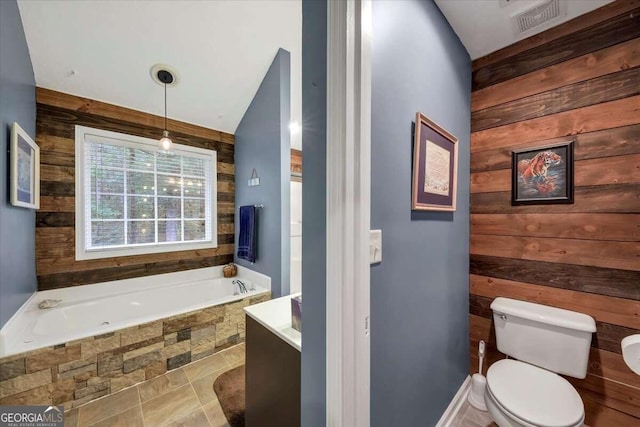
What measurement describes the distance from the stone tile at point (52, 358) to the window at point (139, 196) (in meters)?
1.14

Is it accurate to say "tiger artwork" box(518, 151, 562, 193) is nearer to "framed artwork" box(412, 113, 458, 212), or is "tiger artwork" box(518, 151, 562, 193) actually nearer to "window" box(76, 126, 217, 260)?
"framed artwork" box(412, 113, 458, 212)

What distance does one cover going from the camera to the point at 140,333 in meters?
1.97

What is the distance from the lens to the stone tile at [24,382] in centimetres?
149

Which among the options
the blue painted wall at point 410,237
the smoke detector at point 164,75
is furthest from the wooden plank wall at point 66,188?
the blue painted wall at point 410,237

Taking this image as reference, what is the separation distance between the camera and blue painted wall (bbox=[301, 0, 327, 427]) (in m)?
0.78

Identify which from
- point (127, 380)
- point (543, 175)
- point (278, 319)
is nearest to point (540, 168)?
point (543, 175)

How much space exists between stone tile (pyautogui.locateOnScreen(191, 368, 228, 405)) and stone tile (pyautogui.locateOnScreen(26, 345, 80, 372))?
0.86m

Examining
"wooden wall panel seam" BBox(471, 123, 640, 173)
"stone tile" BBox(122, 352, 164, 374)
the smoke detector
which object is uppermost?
the smoke detector

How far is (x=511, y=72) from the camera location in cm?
158

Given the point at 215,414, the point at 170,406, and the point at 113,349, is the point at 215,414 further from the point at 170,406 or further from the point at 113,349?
the point at 113,349

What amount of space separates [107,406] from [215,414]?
83 centimetres

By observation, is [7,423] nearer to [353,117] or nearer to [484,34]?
[353,117]

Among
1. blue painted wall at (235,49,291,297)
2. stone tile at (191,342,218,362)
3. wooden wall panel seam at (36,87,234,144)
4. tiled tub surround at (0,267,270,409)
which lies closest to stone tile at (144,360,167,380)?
tiled tub surround at (0,267,270,409)

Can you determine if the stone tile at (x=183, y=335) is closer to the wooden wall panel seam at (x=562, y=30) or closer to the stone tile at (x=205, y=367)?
the stone tile at (x=205, y=367)
